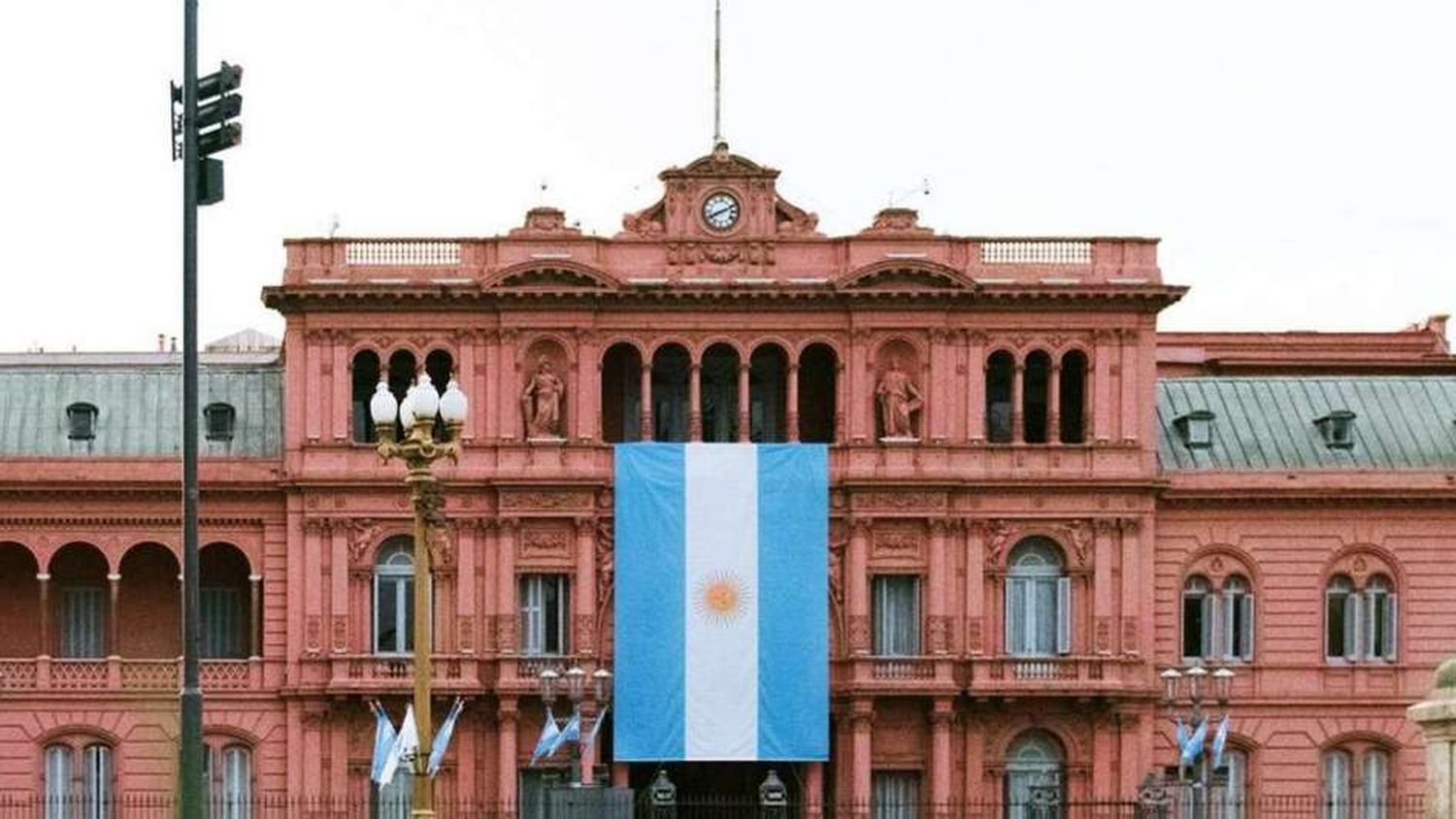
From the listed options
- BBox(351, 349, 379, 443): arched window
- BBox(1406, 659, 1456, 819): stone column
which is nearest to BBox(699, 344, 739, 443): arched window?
BBox(351, 349, 379, 443): arched window

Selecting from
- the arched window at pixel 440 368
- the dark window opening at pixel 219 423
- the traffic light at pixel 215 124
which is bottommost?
the dark window opening at pixel 219 423

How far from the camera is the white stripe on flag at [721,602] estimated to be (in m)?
86.8

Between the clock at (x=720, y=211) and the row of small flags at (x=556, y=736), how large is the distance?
12.7 m

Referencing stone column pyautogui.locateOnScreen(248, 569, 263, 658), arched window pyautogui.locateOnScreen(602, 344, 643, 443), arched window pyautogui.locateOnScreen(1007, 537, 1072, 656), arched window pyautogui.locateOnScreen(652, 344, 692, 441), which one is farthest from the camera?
arched window pyautogui.locateOnScreen(602, 344, 643, 443)

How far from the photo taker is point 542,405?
8869 centimetres

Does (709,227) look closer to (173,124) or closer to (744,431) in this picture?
(744,431)

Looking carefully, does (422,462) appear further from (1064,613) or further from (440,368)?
(1064,613)

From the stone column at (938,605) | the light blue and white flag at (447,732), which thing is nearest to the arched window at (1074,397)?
the stone column at (938,605)

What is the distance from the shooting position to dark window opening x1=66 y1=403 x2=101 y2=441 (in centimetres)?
9144

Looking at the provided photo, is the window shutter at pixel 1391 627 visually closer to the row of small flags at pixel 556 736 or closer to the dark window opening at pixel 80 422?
the row of small flags at pixel 556 736

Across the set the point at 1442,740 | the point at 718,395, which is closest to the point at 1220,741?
the point at 718,395

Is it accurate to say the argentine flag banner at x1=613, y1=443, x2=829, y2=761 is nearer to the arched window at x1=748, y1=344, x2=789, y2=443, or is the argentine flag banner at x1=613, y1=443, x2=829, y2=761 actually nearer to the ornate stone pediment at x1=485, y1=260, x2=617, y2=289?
the arched window at x1=748, y1=344, x2=789, y2=443

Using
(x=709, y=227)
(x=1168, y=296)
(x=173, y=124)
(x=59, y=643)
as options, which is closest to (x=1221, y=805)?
(x=1168, y=296)

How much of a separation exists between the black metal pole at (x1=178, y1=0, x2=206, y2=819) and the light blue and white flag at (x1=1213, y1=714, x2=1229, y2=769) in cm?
4101
